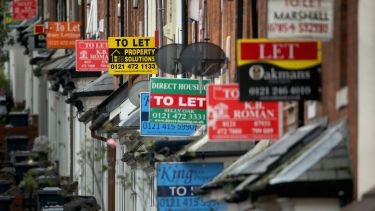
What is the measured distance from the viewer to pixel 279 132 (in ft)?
78.8

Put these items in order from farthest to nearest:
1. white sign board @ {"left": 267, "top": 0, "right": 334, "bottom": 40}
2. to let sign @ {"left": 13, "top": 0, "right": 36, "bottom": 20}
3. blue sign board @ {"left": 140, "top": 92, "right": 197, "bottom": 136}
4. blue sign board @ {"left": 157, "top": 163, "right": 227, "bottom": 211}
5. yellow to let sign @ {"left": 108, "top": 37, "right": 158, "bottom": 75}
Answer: to let sign @ {"left": 13, "top": 0, "right": 36, "bottom": 20} < yellow to let sign @ {"left": 108, "top": 37, "right": 158, "bottom": 75} < blue sign board @ {"left": 140, "top": 92, "right": 197, "bottom": 136} < blue sign board @ {"left": 157, "top": 163, "right": 227, "bottom": 211} < white sign board @ {"left": 267, "top": 0, "right": 334, "bottom": 40}

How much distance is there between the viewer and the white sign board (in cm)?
2036

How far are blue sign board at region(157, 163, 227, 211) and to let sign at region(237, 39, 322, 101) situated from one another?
647 cm

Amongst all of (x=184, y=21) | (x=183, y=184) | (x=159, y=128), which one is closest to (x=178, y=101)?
(x=159, y=128)

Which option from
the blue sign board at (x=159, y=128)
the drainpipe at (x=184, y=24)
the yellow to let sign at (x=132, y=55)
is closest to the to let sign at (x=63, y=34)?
the yellow to let sign at (x=132, y=55)

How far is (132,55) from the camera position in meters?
37.4

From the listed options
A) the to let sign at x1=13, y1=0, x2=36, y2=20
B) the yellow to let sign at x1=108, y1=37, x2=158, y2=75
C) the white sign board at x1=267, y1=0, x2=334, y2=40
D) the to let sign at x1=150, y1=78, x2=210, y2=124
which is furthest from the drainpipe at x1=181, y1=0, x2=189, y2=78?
the to let sign at x1=13, y1=0, x2=36, y2=20

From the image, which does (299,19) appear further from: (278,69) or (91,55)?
(91,55)

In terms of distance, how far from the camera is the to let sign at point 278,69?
2144cm

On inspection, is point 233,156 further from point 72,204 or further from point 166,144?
point 72,204

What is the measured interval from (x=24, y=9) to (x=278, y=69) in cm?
5261

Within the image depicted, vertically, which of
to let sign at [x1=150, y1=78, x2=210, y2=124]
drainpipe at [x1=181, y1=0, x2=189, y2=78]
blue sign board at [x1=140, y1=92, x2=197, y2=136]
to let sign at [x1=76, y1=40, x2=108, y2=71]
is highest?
drainpipe at [x1=181, y1=0, x2=189, y2=78]

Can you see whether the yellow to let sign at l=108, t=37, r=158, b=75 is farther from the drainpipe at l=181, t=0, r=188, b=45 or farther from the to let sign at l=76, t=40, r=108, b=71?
the to let sign at l=76, t=40, r=108, b=71

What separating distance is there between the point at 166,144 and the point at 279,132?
23.9ft
